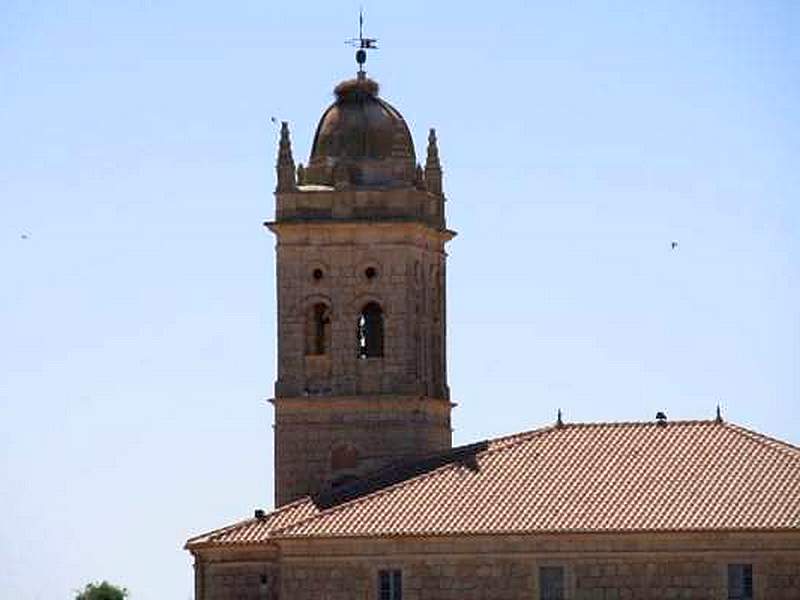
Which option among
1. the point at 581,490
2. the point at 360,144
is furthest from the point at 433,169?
the point at 581,490

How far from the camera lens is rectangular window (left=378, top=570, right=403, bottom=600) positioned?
322 feet

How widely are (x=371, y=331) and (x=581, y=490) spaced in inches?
420

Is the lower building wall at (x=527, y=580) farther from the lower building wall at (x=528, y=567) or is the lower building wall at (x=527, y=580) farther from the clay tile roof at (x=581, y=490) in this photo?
the clay tile roof at (x=581, y=490)

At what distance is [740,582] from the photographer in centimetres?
9669

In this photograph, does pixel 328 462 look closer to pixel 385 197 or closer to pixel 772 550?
pixel 385 197

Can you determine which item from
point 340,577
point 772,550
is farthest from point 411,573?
point 772,550

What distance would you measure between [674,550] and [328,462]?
12934 mm

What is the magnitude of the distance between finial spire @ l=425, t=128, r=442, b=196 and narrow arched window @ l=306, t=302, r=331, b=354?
14.4ft

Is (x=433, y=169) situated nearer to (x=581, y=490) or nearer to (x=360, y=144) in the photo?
(x=360, y=144)

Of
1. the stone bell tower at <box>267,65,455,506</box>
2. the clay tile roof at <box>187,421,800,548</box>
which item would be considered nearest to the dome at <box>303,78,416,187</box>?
the stone bell tower at <box>267,65,455,506</box>

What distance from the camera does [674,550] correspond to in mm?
96812

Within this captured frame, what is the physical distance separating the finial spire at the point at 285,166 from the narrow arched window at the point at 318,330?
309 cm

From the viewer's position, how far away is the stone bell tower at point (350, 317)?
10688 centimetres

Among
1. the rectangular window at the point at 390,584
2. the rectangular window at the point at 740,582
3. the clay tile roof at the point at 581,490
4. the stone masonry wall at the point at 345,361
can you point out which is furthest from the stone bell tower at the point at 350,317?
the rectangular window at the point at 740,582
